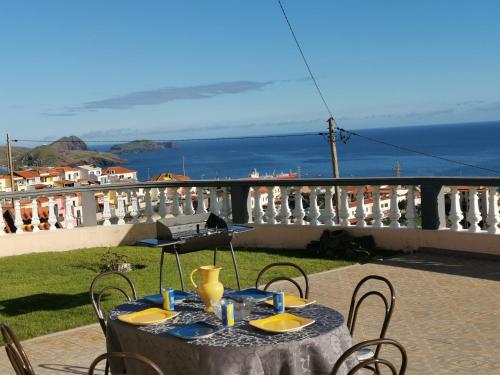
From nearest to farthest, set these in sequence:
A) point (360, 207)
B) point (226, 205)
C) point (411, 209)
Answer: point (411, 209) < point (360, 207) < point (226, 205)

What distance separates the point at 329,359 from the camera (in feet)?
11.0

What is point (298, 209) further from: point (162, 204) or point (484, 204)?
point (484, 204)

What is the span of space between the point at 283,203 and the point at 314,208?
0.54 m

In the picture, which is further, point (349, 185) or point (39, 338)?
point (349, 185)

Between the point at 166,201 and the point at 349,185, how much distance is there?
12.2 ft

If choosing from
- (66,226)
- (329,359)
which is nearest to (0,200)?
(66,226)

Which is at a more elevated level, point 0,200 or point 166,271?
point 0,200

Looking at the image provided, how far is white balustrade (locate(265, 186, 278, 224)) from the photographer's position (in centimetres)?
1105

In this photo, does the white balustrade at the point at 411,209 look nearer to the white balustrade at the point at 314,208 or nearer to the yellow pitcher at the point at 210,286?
the white balustrade at the point at 314,208

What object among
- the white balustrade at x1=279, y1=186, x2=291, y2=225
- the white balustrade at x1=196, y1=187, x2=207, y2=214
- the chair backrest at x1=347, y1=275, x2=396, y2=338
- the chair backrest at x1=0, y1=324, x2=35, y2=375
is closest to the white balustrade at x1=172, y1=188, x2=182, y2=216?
the white balustrade at x1=196, y1=187, x2=207, y2=214

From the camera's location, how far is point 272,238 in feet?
36.3

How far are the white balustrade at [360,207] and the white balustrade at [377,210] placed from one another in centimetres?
17

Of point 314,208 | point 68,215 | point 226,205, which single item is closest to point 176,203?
point 226,205

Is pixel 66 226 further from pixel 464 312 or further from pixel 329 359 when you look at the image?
pixel 329 359
